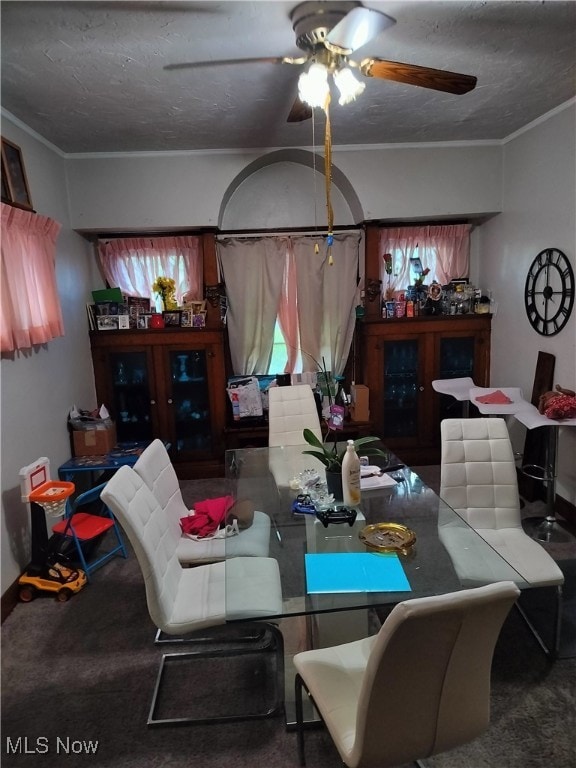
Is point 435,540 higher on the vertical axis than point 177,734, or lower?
higher

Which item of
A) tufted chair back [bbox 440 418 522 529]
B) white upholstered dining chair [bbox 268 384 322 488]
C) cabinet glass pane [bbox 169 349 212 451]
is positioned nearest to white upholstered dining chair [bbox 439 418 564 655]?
tufted chair back [bbox 440 418 522 529]

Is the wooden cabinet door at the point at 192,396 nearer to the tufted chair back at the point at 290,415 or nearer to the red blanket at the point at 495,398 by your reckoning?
the tufted chair back at the point at 290,415

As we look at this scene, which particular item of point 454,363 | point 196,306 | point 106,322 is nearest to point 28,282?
point 106,322

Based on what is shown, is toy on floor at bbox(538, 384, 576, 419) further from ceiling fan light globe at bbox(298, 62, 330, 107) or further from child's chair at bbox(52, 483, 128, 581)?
child's chair at bbox(52, 483, 128, 581)

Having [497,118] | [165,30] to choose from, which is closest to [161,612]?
[165,30]

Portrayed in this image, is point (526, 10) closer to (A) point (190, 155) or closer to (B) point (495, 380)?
(A) point (190, 155)

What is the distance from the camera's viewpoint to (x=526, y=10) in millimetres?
1933

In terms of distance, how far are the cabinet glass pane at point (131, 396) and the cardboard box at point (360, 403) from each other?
1.74 metres

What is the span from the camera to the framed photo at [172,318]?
397 centimetres

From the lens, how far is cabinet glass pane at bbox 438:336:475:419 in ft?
13.5

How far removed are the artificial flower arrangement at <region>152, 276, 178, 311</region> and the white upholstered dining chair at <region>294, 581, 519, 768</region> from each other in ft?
10.6

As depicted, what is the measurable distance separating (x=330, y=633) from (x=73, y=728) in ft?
3.38

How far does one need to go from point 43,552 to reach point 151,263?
2.47m

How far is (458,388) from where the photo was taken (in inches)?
151
